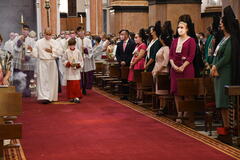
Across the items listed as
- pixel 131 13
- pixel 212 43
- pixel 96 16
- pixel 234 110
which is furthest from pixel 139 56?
pixel 96 16

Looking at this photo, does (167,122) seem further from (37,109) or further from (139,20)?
(139,20)

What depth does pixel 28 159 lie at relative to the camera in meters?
8.35

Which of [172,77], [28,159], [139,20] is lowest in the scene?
[28,159]

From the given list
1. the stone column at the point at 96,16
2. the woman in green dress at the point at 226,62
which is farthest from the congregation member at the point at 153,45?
the stone column at the point at 96,16

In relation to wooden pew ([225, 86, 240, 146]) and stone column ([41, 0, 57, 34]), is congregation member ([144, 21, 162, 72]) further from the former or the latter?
stone column ([41, 0, 57, 34])

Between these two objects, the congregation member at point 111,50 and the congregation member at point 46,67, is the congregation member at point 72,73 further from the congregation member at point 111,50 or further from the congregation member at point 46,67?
the congregation member at point 111,50

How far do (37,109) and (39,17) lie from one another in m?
25.8

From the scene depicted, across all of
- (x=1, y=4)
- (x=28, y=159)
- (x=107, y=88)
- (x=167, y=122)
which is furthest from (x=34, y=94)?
(x=1, y=4)

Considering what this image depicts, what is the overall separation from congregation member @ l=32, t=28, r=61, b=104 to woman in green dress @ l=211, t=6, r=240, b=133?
6951 millimetres

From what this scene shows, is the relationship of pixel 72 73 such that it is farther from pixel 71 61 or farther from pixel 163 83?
pixel 163 83

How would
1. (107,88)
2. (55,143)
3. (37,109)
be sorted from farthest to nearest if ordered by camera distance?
(107,88), (37,109), (55,143)

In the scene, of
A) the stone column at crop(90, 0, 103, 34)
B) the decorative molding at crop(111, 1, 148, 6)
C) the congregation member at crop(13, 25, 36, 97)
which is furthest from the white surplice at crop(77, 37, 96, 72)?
the stone column at crop(90, 0, 103, 34)

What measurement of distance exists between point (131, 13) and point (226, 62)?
15149 millimetres

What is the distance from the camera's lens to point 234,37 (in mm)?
9297
